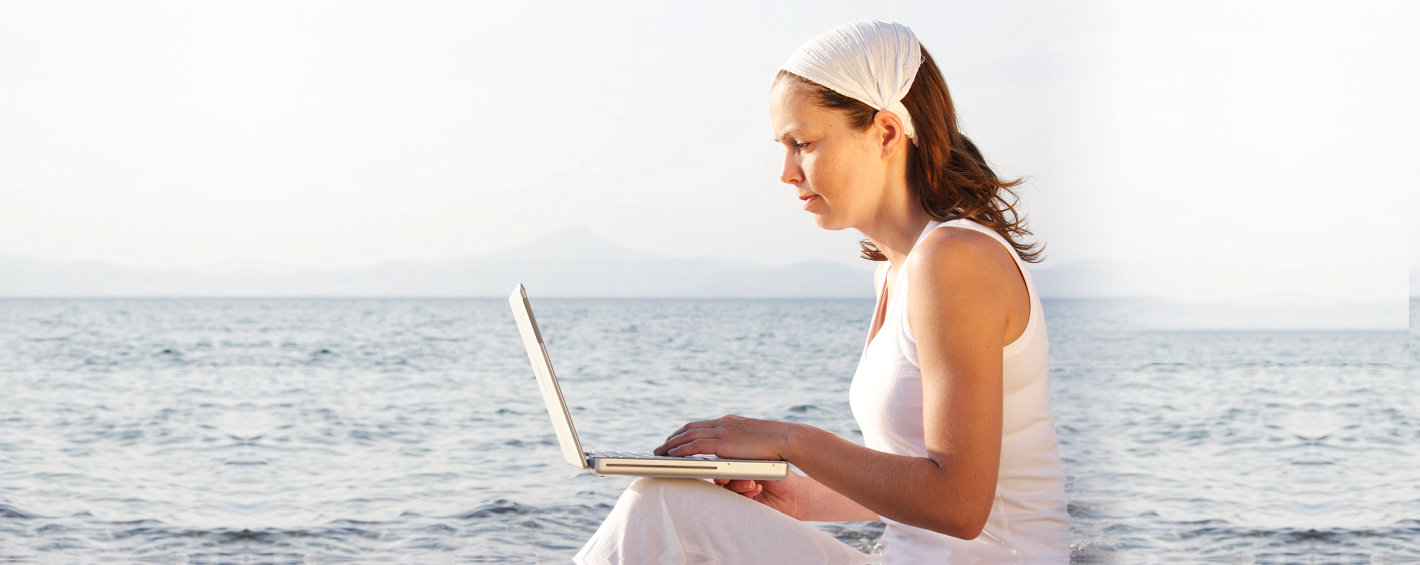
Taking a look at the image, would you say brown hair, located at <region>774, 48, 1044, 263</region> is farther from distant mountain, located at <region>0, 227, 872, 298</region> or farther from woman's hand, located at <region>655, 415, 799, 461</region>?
distant mountain, located at <region>0, 227, 872, 298</region>

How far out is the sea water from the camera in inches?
184

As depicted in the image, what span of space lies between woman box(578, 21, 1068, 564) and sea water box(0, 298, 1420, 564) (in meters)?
3.09

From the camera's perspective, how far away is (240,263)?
19.2 m

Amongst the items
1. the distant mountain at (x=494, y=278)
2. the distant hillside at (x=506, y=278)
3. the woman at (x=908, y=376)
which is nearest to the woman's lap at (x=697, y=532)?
the woman at (x=908, y=376)

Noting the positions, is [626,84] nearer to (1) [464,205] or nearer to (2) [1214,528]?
(1) [464,205]

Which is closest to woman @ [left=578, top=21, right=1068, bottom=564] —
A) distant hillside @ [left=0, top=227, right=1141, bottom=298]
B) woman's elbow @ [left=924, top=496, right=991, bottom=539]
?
woman's elbow @ [left=924, top=496, right=991, bottom=539]

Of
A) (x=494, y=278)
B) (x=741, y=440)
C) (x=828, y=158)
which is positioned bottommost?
(x=741, y=440)

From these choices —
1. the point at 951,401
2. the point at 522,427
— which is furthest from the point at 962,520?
the point at 522,427

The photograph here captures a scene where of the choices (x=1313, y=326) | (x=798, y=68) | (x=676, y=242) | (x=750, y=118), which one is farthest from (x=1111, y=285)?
Answer: (x=798, y=68)

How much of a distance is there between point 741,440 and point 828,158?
30 centimetres

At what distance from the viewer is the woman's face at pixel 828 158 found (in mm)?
1112

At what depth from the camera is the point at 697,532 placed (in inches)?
43.6

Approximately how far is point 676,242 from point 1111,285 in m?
8.76

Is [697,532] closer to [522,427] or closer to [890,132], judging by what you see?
[890,132]
